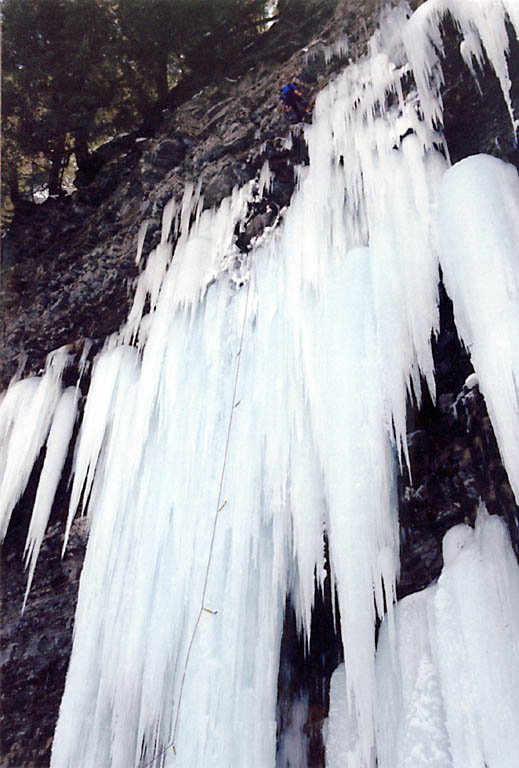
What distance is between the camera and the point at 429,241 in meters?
3.01

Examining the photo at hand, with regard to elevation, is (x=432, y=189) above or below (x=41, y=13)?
below

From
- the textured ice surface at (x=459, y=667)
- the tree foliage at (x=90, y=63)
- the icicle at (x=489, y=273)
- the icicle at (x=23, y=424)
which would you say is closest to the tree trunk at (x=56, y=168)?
the tree foliage at (x=90, y=63)

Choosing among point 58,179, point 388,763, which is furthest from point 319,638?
point 58,179

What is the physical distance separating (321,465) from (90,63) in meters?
6.08

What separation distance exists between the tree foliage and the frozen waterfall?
2.82 metres

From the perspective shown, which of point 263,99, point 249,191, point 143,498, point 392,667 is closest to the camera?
point 392,667

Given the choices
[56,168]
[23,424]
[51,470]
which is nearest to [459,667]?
[51,470]

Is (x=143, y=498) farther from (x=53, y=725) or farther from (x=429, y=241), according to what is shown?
(x=429, y=241)

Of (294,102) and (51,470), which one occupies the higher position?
(294,102)

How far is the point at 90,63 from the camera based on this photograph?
6.20 meters

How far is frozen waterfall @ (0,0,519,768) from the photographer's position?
94.7 inches

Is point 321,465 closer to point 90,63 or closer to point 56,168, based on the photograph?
point 56,168

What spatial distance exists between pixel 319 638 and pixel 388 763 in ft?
3.36

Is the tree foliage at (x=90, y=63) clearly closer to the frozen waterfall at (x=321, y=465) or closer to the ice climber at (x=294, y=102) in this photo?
the ice climber at (x=294, y=102)
